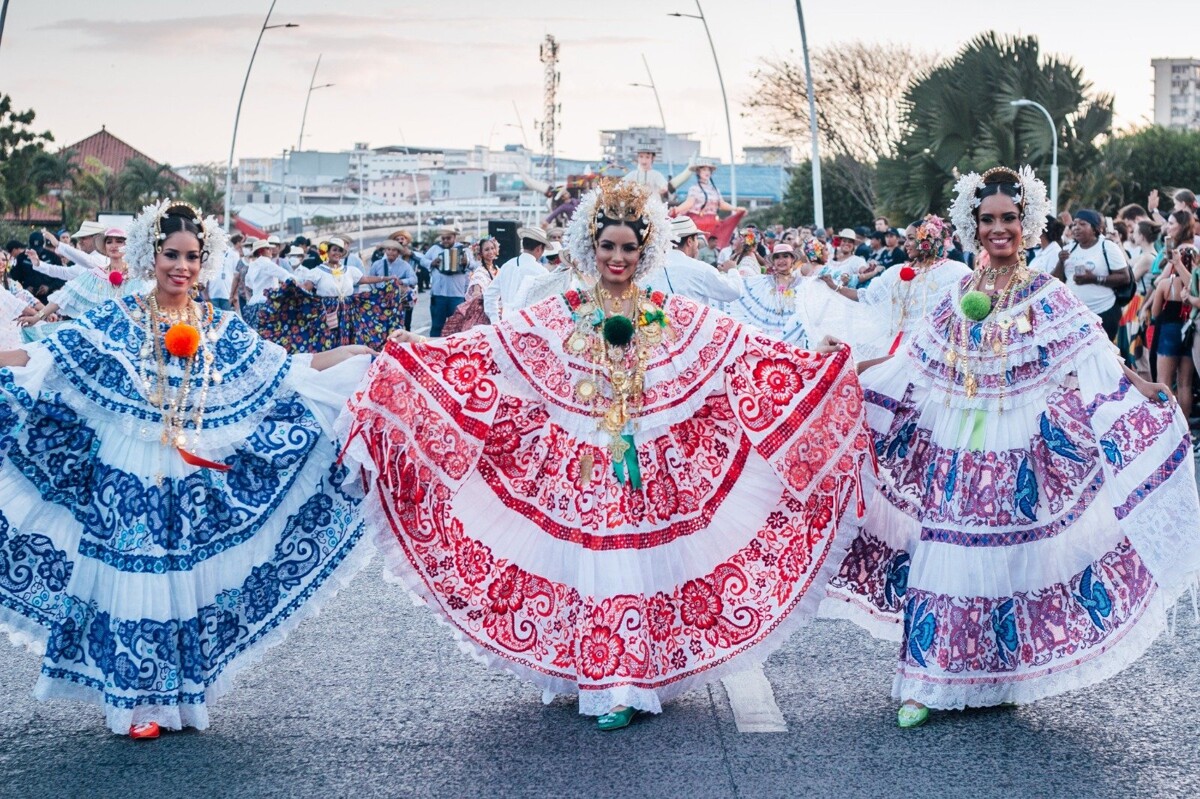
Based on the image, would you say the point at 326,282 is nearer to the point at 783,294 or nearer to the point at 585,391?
the point at 783,294

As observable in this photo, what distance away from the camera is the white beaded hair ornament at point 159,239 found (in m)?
5.98

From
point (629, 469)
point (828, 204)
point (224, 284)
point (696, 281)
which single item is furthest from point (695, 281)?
point (828, 204)

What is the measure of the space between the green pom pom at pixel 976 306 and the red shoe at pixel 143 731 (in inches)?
128

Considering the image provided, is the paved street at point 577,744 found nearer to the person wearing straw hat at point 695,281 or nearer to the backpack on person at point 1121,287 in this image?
the person wearing straw hat at point 695,281

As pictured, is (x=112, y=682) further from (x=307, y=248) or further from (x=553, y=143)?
(x=553, y=143)

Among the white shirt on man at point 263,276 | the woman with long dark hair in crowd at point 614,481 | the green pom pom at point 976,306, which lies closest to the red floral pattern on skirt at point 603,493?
the woman with long dark hair in crowd at point 614,481

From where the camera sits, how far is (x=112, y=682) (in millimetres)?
5547

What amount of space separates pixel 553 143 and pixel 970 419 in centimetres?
9054

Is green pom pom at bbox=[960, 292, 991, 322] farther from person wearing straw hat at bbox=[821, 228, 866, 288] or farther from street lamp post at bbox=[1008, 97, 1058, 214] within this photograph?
street lamp post at bbox=[1008, 97, 1058, 214]

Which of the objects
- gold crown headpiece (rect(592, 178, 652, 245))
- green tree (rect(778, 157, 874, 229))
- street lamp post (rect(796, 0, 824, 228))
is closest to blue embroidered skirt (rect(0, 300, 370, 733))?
gold crown headpiece (rect(592, 178, 652, 245))

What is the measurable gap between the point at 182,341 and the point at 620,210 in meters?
1.66

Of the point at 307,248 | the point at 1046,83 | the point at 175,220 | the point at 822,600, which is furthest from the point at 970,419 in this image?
the point at 1046,83

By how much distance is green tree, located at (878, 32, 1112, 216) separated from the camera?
116 ft

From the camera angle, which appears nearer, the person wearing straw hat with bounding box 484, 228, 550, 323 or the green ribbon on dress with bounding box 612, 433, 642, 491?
the green ribbon on dress with bounding box 612, 433, 642, 491
